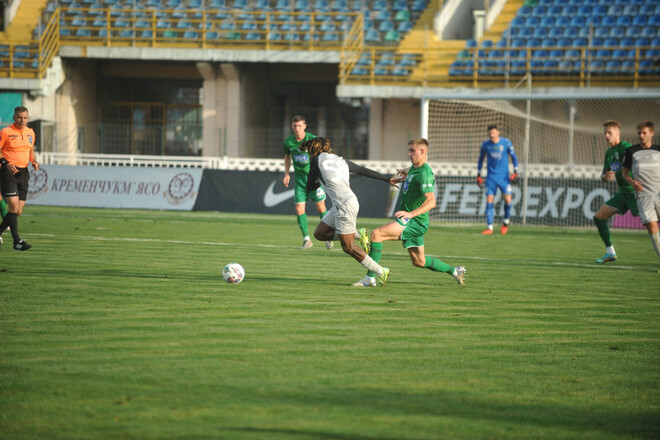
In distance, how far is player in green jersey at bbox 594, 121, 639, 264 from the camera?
12133mm

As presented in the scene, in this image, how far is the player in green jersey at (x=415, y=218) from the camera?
28.8 ft

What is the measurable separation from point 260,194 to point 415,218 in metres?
14.0

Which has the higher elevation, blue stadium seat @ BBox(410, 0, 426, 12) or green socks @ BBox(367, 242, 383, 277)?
blue stadium seat @ BBox(410, 0, 426, 12)

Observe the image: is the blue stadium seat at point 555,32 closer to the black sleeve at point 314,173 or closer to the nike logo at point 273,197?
the nike logo at point 273,197

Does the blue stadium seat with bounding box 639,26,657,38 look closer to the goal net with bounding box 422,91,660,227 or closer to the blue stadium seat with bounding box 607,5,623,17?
the blue stadium seat with bounding box 607,5,623,17

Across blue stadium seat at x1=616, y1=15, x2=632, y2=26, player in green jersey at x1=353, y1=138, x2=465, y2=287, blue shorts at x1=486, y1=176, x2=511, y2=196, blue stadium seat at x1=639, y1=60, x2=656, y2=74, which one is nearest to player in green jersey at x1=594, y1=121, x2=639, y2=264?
player in green jersey at x1=353, y1=138, x2=465, y2=287

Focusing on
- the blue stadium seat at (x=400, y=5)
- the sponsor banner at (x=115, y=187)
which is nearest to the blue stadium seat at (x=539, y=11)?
the blue stadium seat at (x=400, y=5)

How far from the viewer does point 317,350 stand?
5.83 m

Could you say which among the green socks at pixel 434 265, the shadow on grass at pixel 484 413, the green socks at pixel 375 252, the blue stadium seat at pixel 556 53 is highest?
the blue stadium seat at pixel 556 53

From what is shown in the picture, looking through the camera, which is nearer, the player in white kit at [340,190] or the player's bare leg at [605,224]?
the player in white kit at [340,190]

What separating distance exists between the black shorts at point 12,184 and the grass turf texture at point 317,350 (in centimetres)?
95

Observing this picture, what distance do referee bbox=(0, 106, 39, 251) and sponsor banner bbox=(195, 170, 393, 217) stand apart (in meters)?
10.6

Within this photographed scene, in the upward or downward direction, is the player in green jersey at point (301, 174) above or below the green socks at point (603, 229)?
above

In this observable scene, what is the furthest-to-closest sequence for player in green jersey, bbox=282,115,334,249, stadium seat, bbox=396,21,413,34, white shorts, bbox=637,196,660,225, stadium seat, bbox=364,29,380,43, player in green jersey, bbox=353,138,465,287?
1. stadium seat, bbox=396,21,413,34
2. stadium seat, bbox=364,29,380,43
3. player in green jersey, bbox=282,115,334,249
4. white shorts, bbox=637,196,660,225
5. player in green jersey, bbox=353,138,465,287
